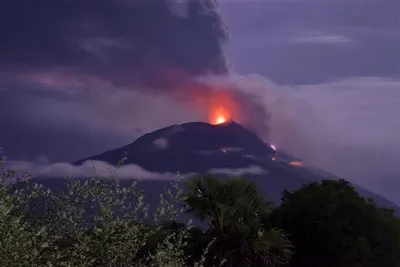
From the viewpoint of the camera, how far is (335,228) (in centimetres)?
4188

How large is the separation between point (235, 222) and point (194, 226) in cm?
521

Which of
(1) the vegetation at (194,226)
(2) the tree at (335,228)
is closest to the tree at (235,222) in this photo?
(1) the vegetation at (194,226)

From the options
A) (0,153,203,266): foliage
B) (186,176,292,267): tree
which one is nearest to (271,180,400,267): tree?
(186,176,292,267): tree

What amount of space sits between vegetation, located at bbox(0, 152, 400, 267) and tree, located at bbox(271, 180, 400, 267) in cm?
6

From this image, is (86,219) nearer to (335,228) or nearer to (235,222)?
(235,222)

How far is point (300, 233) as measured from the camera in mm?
43062

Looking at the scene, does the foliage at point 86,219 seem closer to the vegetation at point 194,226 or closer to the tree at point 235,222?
the vegetation at point 194,226

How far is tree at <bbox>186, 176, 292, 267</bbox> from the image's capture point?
27.9m

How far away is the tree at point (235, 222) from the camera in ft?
91.6

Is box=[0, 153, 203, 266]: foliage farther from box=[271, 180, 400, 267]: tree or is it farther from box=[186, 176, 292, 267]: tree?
box=[271, 180, 400, 267]: tree

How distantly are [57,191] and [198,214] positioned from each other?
14107 millimetres

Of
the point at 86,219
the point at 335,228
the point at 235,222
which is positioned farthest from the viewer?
the point at 335,228

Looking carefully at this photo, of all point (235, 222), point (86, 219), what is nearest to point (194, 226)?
point (235, 222)

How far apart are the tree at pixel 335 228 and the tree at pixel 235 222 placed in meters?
12.2
